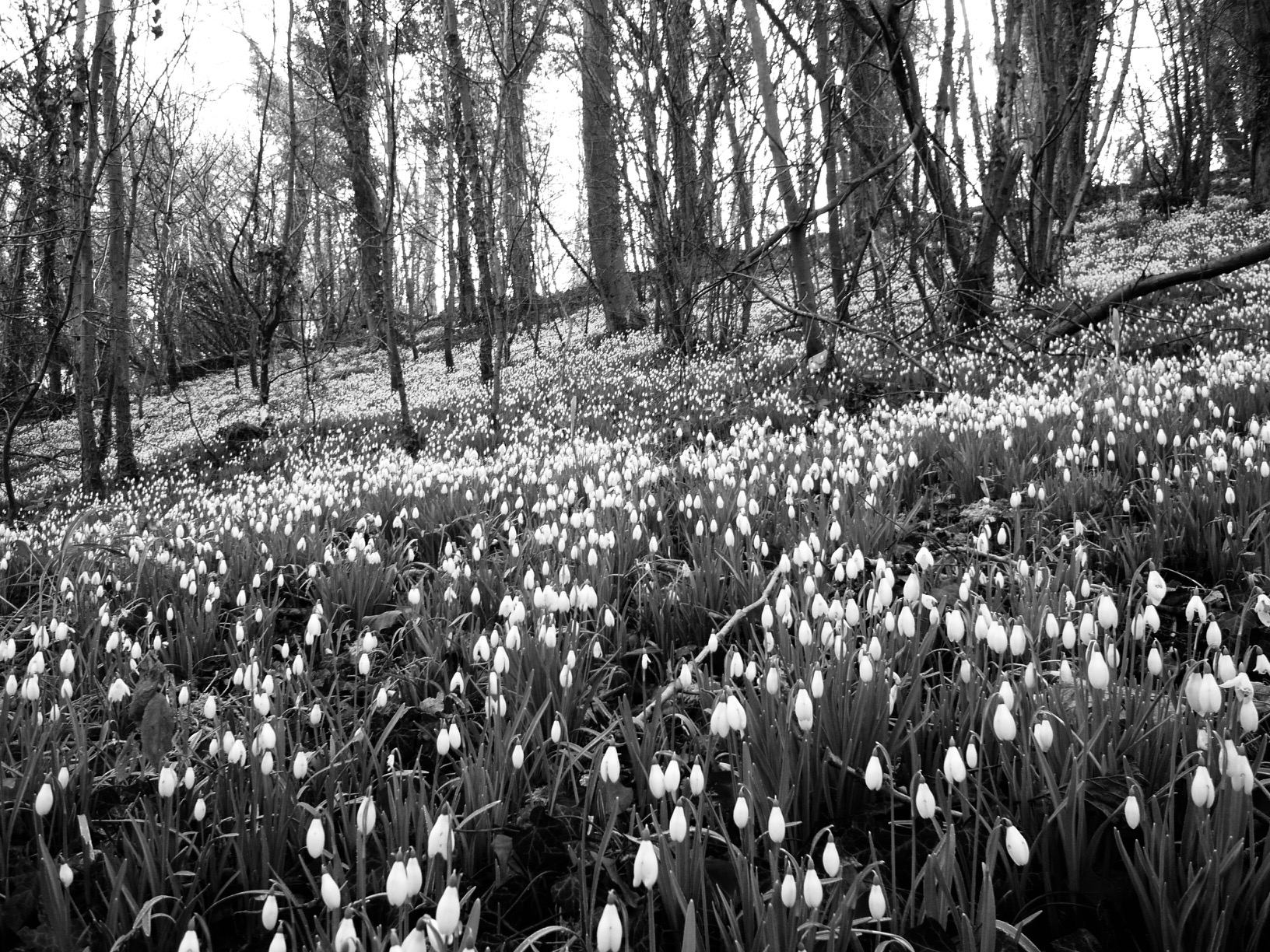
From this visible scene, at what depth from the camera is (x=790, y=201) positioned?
450 inches

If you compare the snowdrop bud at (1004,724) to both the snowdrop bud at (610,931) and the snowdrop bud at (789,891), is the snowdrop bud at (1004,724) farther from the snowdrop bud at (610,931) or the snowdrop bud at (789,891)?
the snowdrop bud at (610,931)

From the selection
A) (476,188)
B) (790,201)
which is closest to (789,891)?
(476,188)

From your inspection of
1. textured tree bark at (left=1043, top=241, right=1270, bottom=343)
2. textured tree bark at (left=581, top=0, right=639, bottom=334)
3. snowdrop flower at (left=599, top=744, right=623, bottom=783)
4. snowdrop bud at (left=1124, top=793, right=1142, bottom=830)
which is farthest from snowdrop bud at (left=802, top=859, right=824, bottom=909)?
textured tree bark at (left=581, top=0, right=639, bottom=334)

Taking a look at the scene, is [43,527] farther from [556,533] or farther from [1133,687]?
[1133,687]

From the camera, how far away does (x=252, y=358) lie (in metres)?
20.1

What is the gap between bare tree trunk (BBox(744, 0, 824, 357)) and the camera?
27.2 ft

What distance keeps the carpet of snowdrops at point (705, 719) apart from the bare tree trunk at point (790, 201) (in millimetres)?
3565

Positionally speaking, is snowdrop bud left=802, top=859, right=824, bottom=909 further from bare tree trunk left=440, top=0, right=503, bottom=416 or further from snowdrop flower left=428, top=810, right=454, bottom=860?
bare tree trunk left=440, top=0, right=503, bottom=416

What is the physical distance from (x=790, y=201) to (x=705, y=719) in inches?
428

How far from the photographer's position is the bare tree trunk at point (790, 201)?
829 cm

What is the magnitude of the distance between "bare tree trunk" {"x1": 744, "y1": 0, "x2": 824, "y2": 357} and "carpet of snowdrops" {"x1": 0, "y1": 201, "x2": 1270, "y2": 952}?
3.56 metres

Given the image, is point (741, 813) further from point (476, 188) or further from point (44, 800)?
point (476, 188)

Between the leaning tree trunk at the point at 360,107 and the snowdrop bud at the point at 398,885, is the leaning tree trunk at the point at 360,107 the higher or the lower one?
the higher one

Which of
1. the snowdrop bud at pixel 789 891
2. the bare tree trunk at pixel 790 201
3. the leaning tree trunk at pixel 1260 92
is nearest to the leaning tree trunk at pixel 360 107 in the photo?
the bare tree trunk at pixel 790 201
